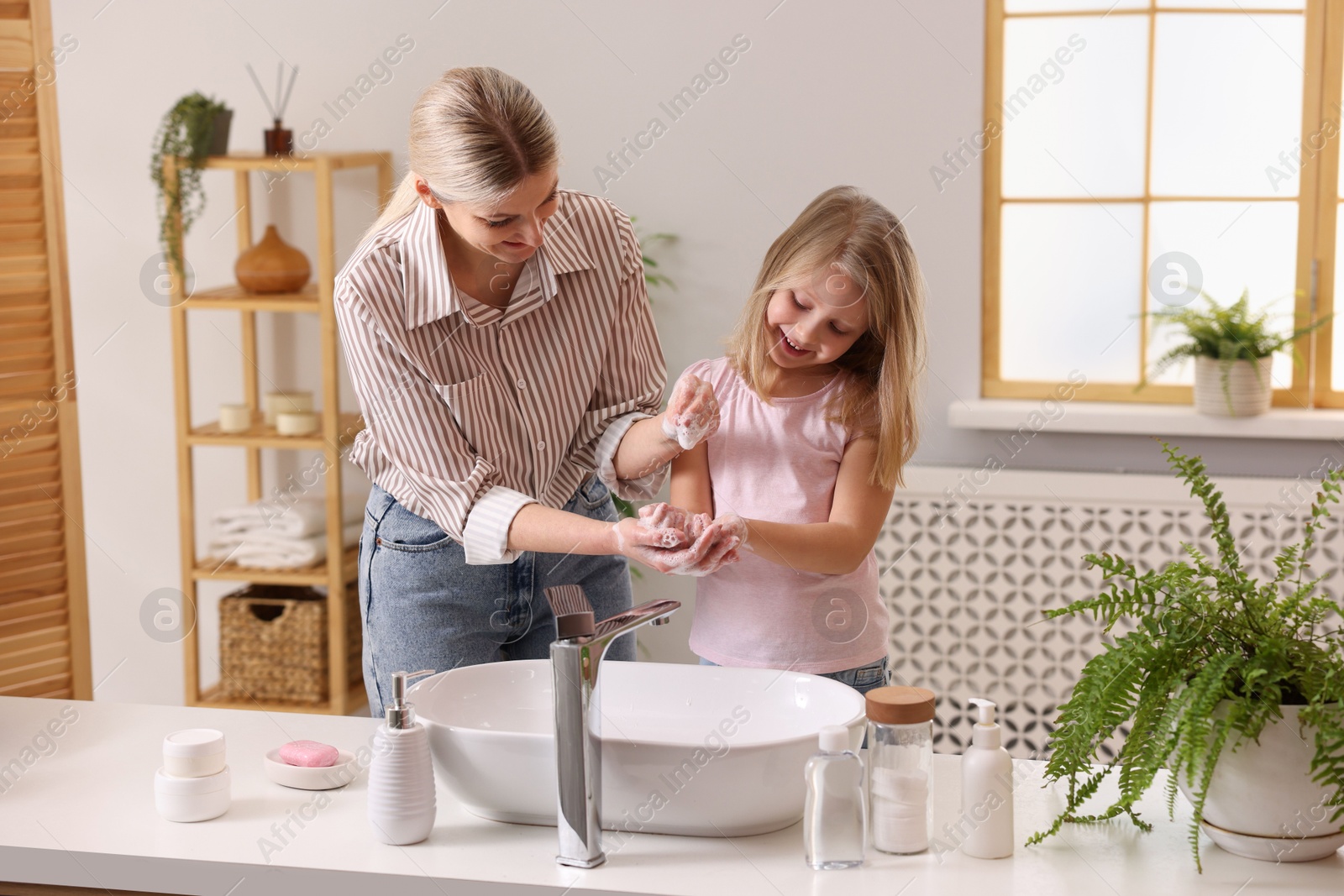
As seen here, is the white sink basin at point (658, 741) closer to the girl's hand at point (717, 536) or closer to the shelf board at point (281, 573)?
the girl's hand at point (717, 536)

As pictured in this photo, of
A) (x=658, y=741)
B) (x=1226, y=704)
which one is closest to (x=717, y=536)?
(x=658, y=741)

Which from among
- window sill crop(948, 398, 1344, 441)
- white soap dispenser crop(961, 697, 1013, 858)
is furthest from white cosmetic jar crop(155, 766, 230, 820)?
window sill crop(948, 398, 1344, 441)

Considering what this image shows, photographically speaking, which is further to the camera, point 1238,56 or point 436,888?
point 1238,56

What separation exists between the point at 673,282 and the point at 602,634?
191 cm

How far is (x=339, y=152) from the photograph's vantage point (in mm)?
3045

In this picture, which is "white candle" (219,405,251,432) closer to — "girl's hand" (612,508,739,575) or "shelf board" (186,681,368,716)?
"shelf board" (186,681,368,716)

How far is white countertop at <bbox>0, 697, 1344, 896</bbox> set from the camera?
3.53 feet

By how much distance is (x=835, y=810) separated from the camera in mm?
1089

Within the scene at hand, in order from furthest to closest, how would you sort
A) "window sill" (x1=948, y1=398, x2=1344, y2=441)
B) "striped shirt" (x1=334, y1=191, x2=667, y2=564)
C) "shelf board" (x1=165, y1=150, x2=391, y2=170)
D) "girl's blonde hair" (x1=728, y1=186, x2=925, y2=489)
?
"shelf board" (x1=165, y1=150, x2=391, y2=170) → "window sill" (x1=948, y1=398, x2=1344, y2=441) → "girl's blonde hair" (x1=728, y1=186, x2=925, y2=489) → "striped shirt" (x1=334, y1=191, x2=667, y2=564)

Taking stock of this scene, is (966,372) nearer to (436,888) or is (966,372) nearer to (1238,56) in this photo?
(1238,56)

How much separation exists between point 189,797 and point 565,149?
6.73ft

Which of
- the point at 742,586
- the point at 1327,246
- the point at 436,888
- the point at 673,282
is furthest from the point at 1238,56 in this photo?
the point at 436,888

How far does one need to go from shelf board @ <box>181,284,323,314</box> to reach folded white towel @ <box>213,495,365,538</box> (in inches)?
18.0

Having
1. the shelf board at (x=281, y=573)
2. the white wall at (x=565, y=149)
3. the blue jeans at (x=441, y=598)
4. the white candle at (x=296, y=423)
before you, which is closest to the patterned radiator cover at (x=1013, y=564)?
the white wall at (x=565, y=149)
